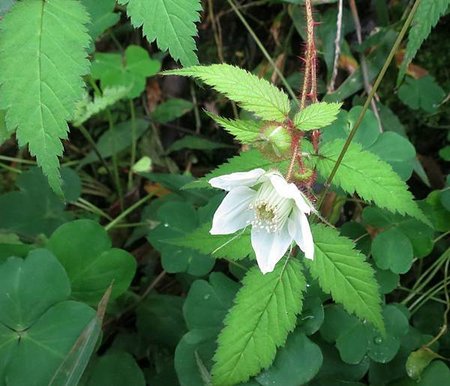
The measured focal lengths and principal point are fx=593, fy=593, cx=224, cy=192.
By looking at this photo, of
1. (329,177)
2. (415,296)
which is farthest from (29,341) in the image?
(415,296)

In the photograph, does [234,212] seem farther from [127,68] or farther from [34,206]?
[127,68]

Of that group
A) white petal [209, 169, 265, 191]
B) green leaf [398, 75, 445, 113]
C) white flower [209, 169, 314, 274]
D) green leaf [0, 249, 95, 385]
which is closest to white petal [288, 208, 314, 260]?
white flower [209, 169, 314, 274]

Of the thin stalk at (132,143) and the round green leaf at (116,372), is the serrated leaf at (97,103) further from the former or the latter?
the round green leaf at (116,372)

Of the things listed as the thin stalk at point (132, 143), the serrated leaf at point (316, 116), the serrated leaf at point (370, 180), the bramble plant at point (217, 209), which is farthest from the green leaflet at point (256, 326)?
the thin stalk at point (132, 143)

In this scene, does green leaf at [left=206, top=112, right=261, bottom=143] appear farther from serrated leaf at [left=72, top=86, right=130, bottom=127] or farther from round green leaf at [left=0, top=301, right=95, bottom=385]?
serrated leaf at [left=72, top=86, right=130, bottom=127]

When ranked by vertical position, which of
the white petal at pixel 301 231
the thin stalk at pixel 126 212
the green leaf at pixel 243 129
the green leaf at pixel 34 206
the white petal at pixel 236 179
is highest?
the green leaf at pixel 243 129
